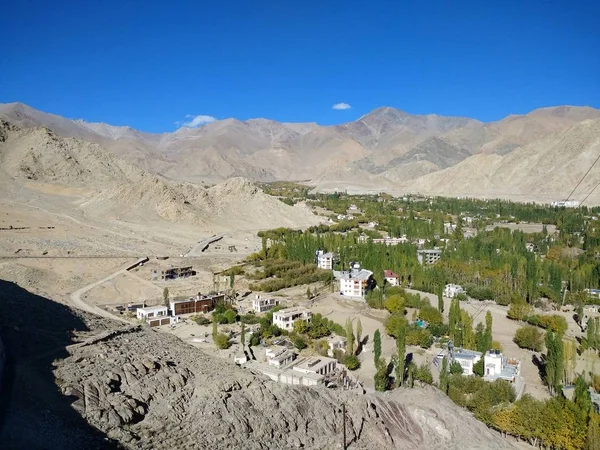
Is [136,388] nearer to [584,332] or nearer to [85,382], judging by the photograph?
[85,382]

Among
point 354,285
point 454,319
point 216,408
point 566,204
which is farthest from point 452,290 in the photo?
point 566,204

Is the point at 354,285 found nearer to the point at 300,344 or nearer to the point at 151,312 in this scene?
the point at 300,344

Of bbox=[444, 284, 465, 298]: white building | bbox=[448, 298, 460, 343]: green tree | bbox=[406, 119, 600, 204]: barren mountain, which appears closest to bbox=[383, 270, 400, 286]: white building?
bbox=[444, 284, 465, 298]: white building

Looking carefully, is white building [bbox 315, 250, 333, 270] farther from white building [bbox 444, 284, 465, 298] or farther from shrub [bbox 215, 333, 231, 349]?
shrub [bbox 215, 333, 231, 349]

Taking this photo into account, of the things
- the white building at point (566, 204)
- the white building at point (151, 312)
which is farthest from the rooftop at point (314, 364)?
the white building at point (566, 204)

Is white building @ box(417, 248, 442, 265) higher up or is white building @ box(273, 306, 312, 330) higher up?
white building @ box(417, 248, 442, 265)

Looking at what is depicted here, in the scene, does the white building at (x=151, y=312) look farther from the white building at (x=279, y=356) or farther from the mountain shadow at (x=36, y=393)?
the mountain shadow at (x=36, y=393)
